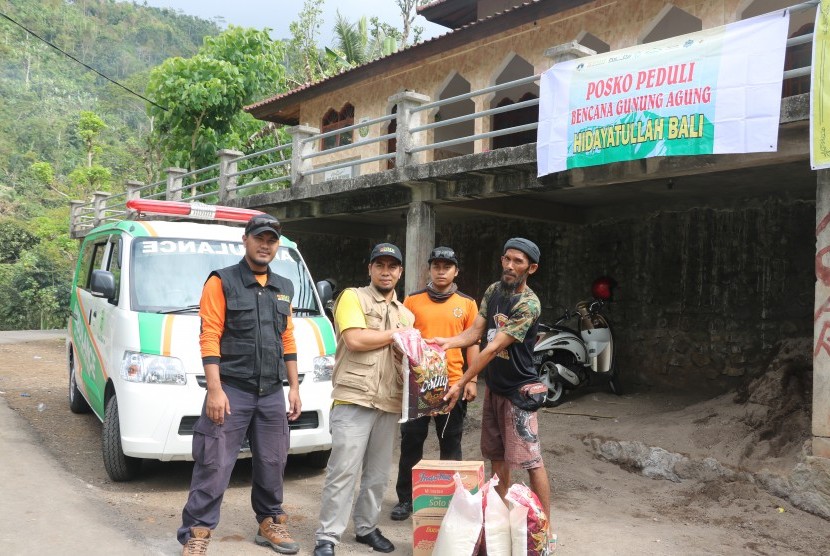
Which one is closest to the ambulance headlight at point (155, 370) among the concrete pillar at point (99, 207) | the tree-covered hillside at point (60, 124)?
the tree-covered hillside at point (60, 124)

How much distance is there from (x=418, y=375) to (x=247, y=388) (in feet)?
3.21

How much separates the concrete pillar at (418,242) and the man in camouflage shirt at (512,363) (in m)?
4.75

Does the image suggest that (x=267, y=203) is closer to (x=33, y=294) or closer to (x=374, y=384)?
(x=374, y=384)

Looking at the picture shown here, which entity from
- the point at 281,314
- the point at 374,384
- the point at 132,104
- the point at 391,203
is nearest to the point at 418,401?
the point at 374,384

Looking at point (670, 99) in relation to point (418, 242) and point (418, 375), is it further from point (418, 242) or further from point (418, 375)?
point (418, 242)

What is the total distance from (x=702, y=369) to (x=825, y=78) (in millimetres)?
4684

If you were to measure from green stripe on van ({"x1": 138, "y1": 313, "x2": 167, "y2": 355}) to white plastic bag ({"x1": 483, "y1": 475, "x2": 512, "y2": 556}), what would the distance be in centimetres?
286

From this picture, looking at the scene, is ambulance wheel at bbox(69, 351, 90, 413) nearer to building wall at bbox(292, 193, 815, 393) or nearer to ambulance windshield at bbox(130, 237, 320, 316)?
ambulance windshield at bbox(130, 237, 320, 316)

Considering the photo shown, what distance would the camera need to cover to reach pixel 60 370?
39.0 feet

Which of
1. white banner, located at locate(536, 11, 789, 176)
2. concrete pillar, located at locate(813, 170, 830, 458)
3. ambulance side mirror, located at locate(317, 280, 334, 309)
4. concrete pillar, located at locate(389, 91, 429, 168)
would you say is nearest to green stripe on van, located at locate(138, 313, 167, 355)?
ambulance side mirror, located at locate(317, 280, 334, 309)

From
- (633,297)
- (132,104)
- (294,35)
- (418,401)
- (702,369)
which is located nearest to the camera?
(418,401)

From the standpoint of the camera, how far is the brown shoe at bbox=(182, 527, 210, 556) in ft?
12.8

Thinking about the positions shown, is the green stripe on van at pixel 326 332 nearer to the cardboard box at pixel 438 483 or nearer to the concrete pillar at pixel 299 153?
the cardboard box at pixel 438 483

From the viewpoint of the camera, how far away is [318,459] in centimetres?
635
